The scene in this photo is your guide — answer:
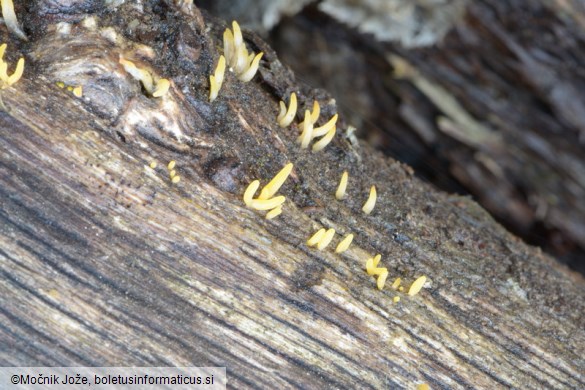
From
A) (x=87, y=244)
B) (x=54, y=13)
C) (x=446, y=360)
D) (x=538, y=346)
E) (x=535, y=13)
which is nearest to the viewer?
(x=87, y=244)

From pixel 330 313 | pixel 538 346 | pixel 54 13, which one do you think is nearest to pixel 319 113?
pixel 330 313

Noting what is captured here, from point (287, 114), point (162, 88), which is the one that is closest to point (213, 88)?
point (162, 88)

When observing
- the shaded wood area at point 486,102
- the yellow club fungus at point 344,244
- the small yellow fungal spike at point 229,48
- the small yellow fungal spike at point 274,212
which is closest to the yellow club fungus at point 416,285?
the yellow club fungus at point 344,244

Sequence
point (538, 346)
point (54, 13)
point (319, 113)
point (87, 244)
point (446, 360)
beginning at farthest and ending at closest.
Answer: point (319, 113) < point (538, 346) < point (446, 360) < point (54, 13) < point (87, 244)

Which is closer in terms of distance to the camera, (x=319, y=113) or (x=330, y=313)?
(x=330, y=313)

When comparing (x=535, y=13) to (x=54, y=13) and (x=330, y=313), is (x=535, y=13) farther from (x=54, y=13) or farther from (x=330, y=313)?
(x=54, y=13)

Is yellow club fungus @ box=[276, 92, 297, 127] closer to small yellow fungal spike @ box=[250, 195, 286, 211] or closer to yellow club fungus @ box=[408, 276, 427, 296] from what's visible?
small yellow fungal spike @ box=[250, 195, 286, 211]

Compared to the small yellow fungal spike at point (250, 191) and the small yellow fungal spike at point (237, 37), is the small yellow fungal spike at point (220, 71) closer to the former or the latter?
the small yellow fungal spike at point (237, 37)

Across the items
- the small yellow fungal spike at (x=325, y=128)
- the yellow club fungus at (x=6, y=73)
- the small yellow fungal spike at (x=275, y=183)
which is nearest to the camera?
the yellow club fungus at (x=6, y=73)
